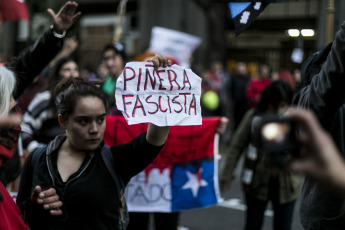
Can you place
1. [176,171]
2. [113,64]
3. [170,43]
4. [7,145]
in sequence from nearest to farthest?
1. [7,145]
2. [176,171]
3. [113,64]
4. [170,43]

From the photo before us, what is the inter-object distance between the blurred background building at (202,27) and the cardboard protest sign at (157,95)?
11.1 m

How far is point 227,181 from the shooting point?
14.4ft

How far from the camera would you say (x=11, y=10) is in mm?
5039

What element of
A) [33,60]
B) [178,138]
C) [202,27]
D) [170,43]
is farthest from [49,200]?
[202,27]

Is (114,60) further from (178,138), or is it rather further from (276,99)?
(276,99)

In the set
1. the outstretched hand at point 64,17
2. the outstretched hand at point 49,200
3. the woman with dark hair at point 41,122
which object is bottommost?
the outstretched hand at point 49,200

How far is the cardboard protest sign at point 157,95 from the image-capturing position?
2355mm

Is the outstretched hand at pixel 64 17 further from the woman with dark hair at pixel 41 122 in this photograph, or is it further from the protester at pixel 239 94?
the protester at pixel 239 94

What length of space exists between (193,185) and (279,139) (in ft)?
10.5

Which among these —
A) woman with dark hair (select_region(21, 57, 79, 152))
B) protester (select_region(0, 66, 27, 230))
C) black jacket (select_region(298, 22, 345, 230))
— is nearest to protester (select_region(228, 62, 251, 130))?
woman with dark hair (select_region(21, 57, 79, 152))

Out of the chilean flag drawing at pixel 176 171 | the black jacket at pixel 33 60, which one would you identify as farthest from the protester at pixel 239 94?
the black jacket at pixel 33 60

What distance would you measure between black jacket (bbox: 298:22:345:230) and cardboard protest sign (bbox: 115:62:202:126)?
58 cm

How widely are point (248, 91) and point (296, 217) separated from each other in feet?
18.7

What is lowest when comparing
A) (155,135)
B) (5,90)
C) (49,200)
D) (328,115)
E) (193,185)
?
(193,185)
